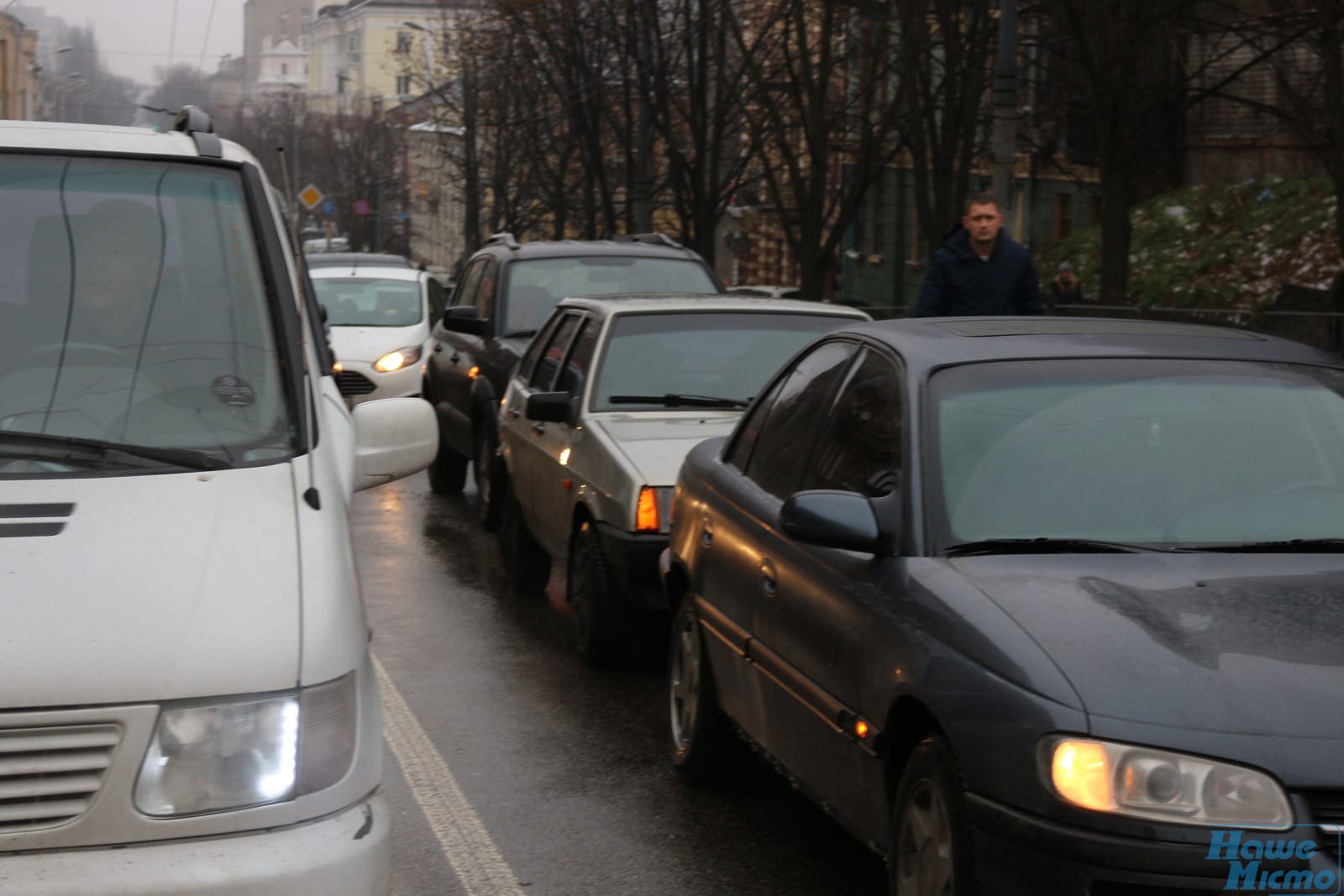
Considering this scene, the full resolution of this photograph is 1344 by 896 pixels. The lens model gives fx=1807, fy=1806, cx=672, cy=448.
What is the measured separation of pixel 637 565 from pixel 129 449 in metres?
3.49

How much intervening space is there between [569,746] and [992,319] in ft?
7.49

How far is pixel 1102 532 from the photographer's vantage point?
13.9 ft

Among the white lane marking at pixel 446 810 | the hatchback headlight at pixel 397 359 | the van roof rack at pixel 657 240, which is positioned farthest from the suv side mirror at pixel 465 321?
the hatchback headlight at pixel 397 359

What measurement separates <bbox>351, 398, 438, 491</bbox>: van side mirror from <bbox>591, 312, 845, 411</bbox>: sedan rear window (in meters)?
3.51

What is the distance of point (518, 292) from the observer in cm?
1245

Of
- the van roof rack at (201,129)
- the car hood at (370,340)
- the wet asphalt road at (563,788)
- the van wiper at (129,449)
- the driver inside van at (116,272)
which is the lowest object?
the wet asphalt road at (563,788)

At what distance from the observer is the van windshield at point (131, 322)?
4.03m

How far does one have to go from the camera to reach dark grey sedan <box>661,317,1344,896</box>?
3277 mm

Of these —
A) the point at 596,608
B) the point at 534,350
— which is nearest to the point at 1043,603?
the point at 596,608

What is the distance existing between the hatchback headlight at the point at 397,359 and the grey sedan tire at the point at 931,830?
45.5ft

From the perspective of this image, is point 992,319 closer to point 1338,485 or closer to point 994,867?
point 1338,485

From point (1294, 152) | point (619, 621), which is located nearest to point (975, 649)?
point (619, 621)

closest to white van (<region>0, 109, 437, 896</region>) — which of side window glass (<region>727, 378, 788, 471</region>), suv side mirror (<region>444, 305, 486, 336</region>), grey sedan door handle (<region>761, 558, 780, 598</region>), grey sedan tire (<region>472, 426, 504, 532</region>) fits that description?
grey sedan door handle (<region>761, 558, 780, 598</region>)

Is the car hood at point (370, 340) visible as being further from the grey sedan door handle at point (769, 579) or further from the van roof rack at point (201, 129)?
the grey sedan door handle at point (769, 579)
